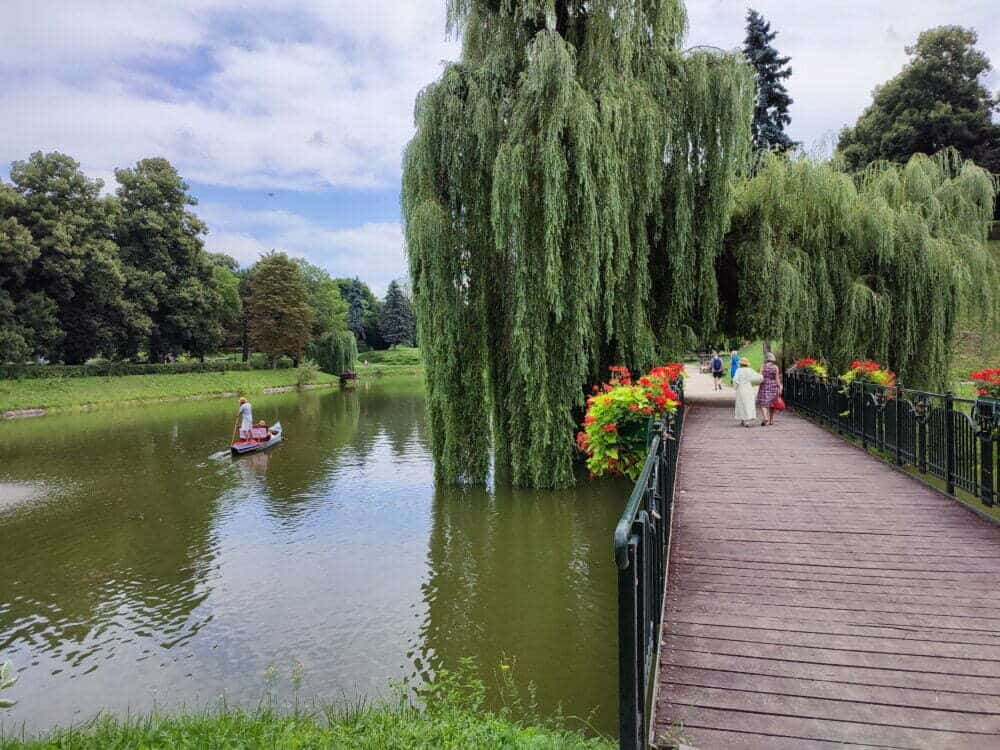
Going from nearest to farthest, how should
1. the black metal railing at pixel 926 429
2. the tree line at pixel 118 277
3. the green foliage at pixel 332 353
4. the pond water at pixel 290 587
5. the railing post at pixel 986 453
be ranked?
the pond water at pixel 290 587 < the railing post at pixel 986 453 < the black metal railing at pixel 926 429 < the tree line at pixel 118 277 < the green foliage at pixel 332 353

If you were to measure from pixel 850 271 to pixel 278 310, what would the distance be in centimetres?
4137

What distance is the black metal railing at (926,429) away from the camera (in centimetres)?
602

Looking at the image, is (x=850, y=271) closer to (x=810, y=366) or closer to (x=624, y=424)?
(x=810, y=366)

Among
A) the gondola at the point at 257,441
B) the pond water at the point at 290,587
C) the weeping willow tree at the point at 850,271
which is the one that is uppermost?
the weeping willow tree at the point at 850,271

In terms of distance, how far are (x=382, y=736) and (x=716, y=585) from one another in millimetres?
2373

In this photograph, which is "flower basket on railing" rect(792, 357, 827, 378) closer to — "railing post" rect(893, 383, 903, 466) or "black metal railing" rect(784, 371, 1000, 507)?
"black metal railing" rect(784, 371, 1000, 507)

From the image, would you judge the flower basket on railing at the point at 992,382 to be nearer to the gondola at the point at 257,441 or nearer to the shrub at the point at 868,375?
the shrub at the point at 868,375

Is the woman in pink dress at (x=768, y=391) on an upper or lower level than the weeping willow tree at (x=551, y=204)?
lower

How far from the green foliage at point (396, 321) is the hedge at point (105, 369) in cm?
3219

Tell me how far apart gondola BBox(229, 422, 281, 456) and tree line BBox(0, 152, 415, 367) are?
19191 mm

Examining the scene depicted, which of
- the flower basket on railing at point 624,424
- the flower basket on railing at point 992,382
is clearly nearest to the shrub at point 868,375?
the flower basket on railing at point 992,382

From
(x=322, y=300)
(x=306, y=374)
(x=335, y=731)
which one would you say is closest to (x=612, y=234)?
(x=335, y=731)

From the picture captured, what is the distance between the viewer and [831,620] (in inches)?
150

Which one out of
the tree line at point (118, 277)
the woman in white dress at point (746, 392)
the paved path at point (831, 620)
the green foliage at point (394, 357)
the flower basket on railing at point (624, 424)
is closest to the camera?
the paved path at point (831, 620)
